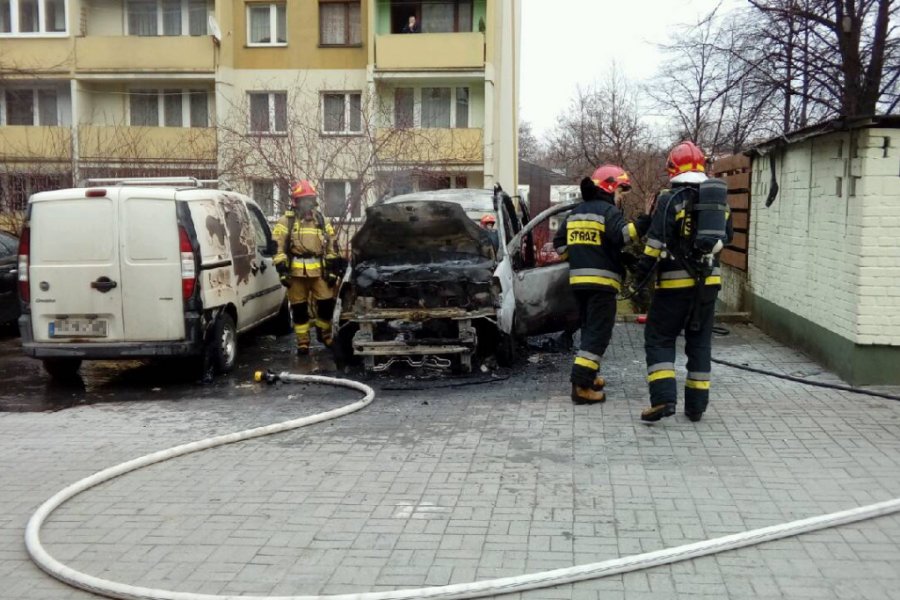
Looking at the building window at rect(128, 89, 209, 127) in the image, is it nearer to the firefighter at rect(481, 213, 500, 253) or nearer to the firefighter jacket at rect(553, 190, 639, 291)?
the firefighter at rect(481, 213, 500, 253)

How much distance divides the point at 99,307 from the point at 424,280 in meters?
3.05

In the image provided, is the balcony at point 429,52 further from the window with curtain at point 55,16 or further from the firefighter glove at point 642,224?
the firefighter glove at point 642,224

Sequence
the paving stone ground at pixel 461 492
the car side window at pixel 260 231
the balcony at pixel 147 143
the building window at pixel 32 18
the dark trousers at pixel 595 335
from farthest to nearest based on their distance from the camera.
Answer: the building window at pixel 32 18, the balcony at pixel 147 143, the car side window at pixel 260 231, the dark trousers at pixel 595 335, the paving stone ground at pixel 461 492

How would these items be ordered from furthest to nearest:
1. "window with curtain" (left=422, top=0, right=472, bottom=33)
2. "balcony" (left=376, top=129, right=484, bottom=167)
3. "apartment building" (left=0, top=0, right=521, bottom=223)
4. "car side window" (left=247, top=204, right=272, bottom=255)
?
1. "window with curtain" (left=422, top=0, right=472, bottom=33)
2. "apartment building" (left=0, top=0, right=521, bottom=223)
3. "balcony" (left=376, top=129, right=484, bottom=167)
4. "car side window" (left=247, top=204, right=272, bottom=255)

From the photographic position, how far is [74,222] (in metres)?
8.23

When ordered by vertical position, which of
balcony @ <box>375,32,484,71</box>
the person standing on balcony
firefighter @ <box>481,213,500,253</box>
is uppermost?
the person standing on balcony

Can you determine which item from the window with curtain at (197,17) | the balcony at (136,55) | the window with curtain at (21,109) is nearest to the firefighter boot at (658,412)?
the balcony at (136,55)

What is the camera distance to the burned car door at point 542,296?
900 centimetres

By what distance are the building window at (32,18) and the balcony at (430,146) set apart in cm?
1386

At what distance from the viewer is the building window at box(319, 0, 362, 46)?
29562mm

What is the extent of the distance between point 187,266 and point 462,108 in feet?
72.0

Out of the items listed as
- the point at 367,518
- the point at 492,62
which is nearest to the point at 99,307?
the point at 367,518

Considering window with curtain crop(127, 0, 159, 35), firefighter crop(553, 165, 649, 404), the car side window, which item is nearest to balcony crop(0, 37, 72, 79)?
window with curtain crop(127, 0, 159, 35)

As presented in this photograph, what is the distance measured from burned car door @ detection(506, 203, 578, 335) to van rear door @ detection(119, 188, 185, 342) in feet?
11.0
